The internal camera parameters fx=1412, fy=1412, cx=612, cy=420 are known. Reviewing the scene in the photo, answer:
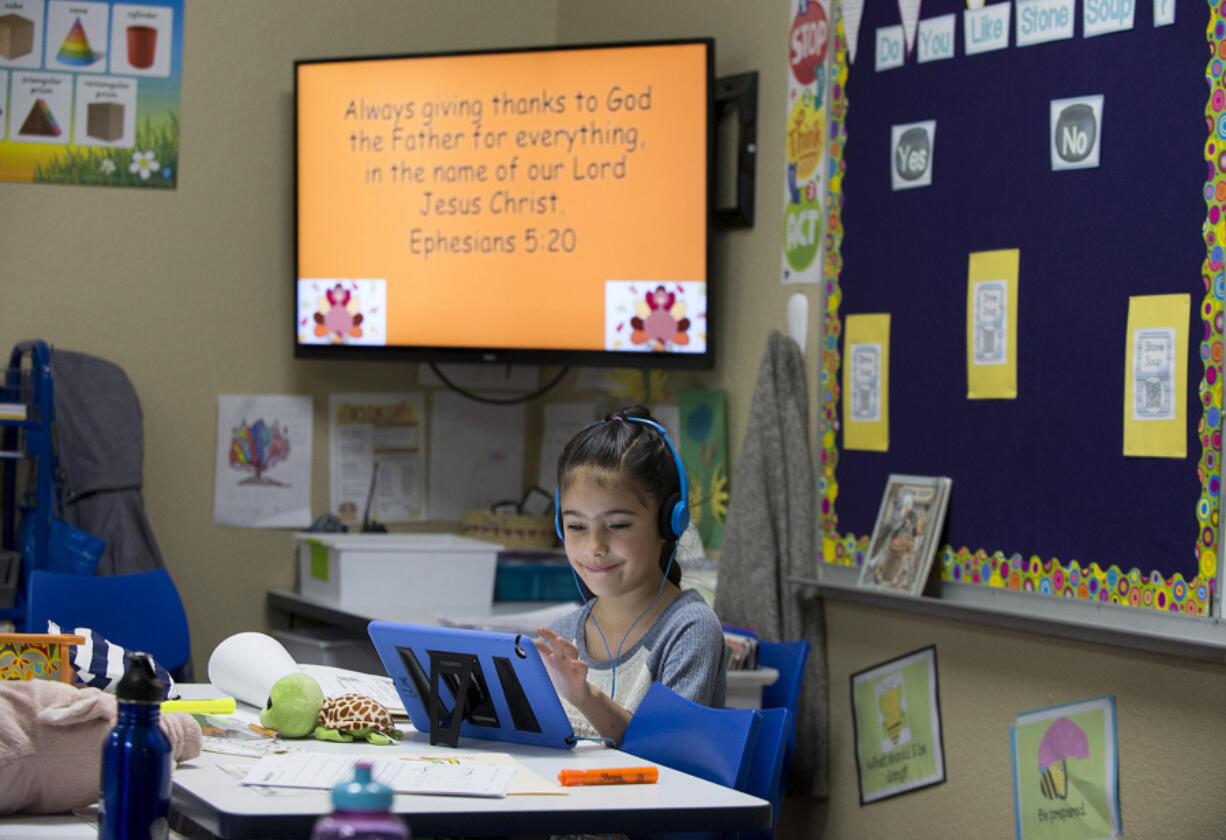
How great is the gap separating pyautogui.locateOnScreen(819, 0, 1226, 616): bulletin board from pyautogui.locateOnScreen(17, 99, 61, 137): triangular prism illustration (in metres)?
1.90

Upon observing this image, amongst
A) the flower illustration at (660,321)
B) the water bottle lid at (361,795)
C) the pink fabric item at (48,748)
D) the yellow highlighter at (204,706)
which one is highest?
the flower illustration at (660,321)

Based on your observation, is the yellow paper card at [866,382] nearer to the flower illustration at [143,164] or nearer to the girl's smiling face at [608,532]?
the girl's smiling face at [608,532]

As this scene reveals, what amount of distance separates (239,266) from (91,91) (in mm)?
553

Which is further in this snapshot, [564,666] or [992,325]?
[992,325]

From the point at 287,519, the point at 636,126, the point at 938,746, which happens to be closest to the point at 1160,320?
the point at 938,746

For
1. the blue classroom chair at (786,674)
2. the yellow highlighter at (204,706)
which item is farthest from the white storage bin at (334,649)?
the yellow highlighter at (204,706)

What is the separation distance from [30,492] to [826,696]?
6.11ft

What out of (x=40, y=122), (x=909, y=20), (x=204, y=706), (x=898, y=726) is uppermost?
(x=909, y=20)

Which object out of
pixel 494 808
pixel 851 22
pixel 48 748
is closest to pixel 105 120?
pixel 851 22

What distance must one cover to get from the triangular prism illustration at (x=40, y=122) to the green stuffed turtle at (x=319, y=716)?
7.27 ft

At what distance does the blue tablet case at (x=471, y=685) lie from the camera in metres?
1.67

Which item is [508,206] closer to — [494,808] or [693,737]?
[693,737]

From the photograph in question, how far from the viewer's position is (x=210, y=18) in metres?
3.64

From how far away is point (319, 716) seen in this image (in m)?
1.75
